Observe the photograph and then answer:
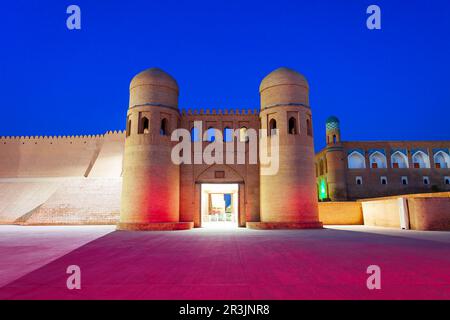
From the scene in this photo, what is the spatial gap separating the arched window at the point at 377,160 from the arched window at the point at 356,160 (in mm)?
1022

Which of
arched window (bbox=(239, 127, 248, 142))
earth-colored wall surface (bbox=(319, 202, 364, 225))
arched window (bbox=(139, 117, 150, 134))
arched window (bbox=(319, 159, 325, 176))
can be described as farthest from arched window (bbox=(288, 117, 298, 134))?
arched window (bbox=(319, 159, 325, 176))

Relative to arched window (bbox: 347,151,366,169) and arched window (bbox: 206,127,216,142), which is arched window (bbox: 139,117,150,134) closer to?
arched window (bbox: 206,127,216,142)

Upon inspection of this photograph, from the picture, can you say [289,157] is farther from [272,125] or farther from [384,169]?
[384,169]

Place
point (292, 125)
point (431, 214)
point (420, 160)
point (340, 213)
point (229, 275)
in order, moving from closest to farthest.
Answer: point (229, 275) < point (431, 214) < point (292, 125) < point (340, 213) < point (420, 160)

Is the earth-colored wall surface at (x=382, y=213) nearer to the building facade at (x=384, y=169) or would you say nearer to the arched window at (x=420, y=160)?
the building facade at (x=384, y=169)

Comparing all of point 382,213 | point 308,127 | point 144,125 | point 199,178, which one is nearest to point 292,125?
point 308,127

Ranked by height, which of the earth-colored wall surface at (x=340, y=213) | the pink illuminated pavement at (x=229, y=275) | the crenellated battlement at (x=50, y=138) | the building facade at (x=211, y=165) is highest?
the crenellated battlement at (x=50, y=138)

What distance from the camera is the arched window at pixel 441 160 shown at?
3884cm

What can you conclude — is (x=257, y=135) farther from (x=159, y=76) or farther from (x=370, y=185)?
(x=370, y=185)

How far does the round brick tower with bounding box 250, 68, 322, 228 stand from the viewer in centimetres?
1834

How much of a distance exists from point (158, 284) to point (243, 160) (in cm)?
1647

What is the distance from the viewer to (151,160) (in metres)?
18.6

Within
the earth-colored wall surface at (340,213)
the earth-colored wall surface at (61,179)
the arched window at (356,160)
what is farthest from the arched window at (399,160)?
the earth-colored wall surface at (61,179)

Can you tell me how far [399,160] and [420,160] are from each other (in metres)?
2.58
